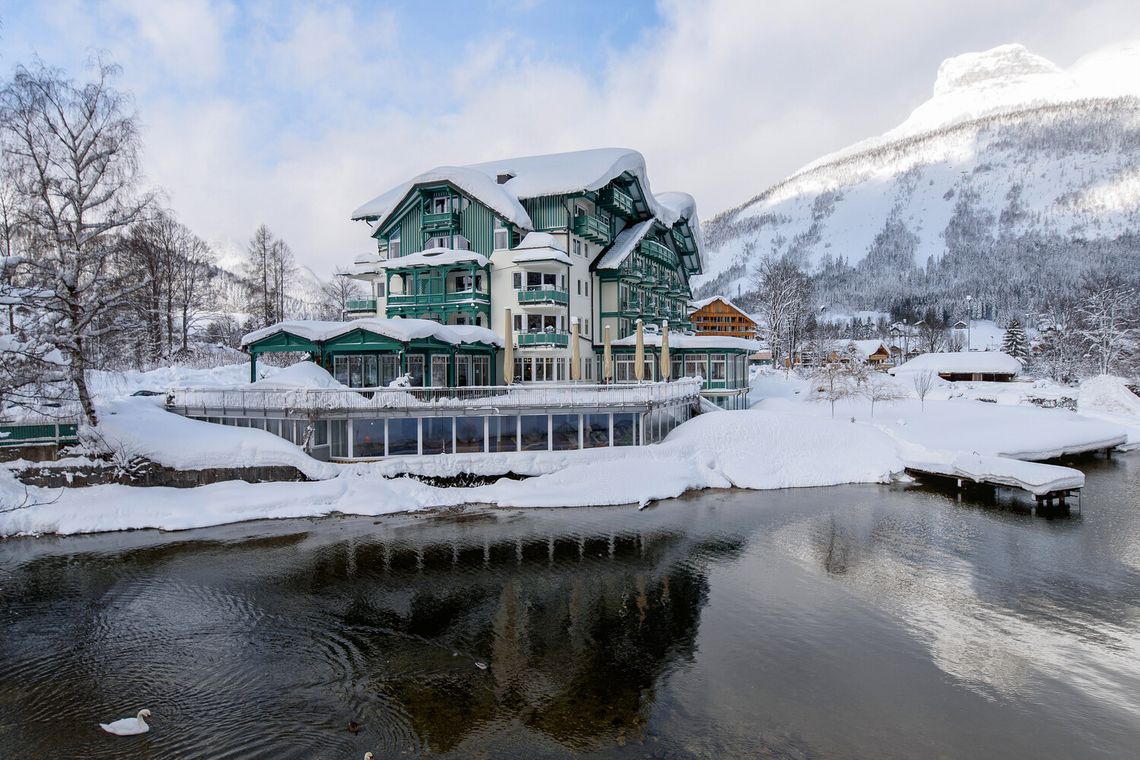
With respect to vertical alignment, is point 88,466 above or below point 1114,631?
above

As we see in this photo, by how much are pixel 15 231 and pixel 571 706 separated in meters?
23.5

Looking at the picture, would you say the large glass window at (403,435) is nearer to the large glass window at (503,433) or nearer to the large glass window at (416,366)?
the large glass window at (503,433)

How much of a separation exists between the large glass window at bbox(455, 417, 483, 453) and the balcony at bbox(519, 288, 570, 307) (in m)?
11.1

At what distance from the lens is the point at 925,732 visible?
391 inches

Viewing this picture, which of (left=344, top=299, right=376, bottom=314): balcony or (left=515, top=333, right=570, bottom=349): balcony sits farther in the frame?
(left=344, top=299, right=376, bottom=314): balcony

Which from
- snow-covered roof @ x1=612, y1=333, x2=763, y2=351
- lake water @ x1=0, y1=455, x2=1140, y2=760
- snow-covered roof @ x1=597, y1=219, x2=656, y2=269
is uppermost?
snow-covered roof @ x1=597, y1=219, x2=656, y2=269

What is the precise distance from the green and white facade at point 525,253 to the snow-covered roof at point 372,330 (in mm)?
6574

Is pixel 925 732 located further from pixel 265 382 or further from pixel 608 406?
pixel 265 382

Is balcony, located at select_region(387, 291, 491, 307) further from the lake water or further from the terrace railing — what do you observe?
the lake water

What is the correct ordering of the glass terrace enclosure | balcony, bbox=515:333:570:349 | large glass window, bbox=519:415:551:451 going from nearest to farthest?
the glass terrace enclosure, large glass window, bbox=519:415:551:451, balcony, bbox=515:333:570:349

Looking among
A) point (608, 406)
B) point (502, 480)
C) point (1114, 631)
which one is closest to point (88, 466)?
point (502, 480)

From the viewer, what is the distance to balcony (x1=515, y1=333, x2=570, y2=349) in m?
36.4

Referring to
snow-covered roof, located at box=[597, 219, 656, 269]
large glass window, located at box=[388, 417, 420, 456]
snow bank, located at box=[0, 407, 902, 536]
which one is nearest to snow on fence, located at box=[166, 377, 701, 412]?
large glass window, located at box=[388, 417, 420, 456]

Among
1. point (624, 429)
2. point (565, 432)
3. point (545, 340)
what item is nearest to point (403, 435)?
point (565, 432)
